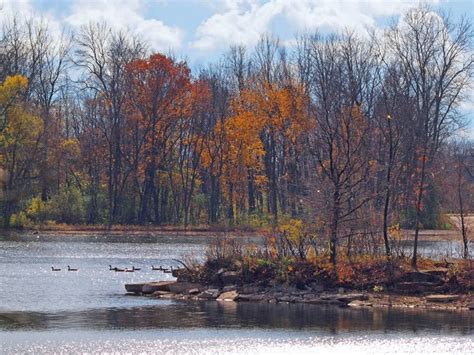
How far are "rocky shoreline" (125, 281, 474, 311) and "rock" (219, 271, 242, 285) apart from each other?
34cm

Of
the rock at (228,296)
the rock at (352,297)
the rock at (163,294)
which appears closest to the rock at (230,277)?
the rock at (228,296)

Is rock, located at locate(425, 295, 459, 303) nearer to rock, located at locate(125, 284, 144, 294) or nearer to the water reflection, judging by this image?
the water reflection

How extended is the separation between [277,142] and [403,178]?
30687 millimetres

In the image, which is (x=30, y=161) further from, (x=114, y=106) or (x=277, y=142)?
(x=277, y=142)

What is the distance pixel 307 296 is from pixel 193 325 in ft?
24.5

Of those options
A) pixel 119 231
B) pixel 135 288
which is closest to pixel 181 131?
pixel 119 231

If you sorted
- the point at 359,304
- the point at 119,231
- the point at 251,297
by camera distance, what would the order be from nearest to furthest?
the point at 359,304 → the point at 251,297 → the point at 119,231

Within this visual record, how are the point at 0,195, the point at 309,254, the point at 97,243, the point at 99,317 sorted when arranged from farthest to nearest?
the point at 0,195 < the point at 97,243 < the point at 309,254 < the point at 99,317

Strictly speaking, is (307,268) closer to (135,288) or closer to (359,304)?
(359,304)

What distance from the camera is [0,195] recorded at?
87.4 meters

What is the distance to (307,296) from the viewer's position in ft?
131

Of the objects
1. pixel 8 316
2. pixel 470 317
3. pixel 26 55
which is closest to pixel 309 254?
pixel 470 317

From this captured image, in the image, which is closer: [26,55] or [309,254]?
[309,254]

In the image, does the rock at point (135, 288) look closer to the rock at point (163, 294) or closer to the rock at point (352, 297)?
the rock at point (163, 294)
